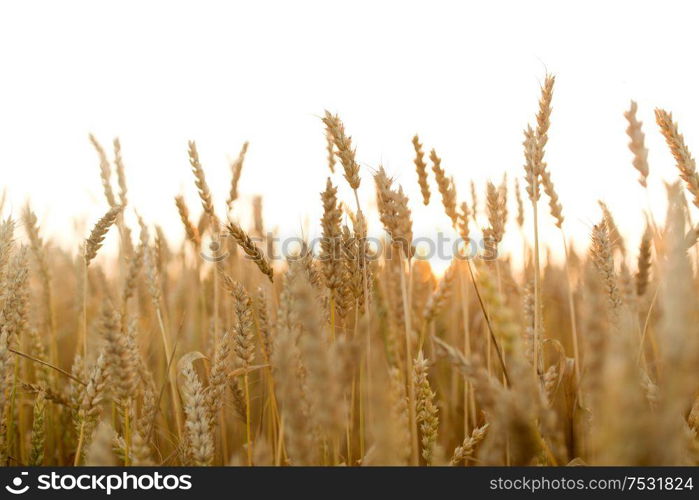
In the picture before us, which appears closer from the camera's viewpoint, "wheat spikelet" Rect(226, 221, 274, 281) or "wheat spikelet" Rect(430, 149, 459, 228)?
"wheat spikelet" Rect(226, 221, 274, 281)

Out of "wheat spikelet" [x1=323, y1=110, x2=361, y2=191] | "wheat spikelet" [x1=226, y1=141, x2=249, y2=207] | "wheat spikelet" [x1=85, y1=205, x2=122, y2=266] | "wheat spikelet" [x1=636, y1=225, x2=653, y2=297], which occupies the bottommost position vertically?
"wheat spikelet" [x1=636, y1=225, x2=653, y2=297]

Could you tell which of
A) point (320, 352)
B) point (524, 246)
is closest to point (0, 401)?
point (320, 352)

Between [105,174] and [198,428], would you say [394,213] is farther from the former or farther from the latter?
[105,174]

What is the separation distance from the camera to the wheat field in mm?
835

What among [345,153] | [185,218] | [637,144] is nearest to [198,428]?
[345,153]

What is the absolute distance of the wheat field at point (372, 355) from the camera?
0.84m

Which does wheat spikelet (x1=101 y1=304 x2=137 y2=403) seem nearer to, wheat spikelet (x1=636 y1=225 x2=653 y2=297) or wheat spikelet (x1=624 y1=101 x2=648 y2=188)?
wheat spikelet (x1=636 y1=225 x2=653 y2=297)

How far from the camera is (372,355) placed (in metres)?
1.49

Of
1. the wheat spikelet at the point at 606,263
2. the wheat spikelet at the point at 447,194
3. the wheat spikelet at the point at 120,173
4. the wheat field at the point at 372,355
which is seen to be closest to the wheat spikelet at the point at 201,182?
the wheat field at the point at 372,355

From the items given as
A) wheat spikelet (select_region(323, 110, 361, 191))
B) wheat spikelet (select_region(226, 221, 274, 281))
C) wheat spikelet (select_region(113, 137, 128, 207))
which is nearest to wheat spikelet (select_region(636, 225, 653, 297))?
wheat spikelet (select_region(323, 110, 361, 191))

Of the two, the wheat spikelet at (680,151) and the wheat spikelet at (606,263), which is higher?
the wheat spikelet at (680,151)

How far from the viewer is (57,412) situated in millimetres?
A: 2254

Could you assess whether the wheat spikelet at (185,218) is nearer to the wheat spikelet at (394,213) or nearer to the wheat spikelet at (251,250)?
the wheat spikelet at (251,250)
